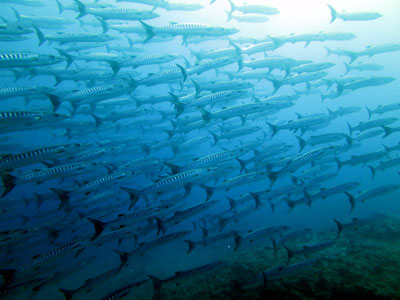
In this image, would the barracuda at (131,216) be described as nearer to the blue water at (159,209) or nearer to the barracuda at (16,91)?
the blue water at (159,209)

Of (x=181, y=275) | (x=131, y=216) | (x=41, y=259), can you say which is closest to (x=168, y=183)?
(x=131, y=216)

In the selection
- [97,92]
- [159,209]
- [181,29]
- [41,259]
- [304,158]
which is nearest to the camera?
[41,259]

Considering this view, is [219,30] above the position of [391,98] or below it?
above

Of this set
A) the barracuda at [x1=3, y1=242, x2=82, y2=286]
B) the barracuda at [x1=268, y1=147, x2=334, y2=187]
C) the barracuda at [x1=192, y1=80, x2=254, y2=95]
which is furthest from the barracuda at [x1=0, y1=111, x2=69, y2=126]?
the barracuda at [x1=268, y1=147, x2=334, y2=187]

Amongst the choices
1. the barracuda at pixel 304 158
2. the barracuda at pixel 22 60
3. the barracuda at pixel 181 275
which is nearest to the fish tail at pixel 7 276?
the barracuda at pixel 181 275

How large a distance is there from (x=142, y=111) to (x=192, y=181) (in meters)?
4.93

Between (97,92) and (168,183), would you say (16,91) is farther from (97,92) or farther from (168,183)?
(168,183)

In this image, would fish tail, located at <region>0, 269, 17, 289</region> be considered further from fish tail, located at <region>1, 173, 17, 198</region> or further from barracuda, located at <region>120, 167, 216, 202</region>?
barracuda, located at <region>120, 167, 216, 202</region>

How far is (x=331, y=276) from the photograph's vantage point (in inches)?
217

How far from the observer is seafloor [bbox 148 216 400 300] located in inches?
188

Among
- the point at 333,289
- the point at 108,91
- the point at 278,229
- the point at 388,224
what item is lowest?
the point at 388,224

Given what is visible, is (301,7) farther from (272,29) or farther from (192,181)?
(192,181)

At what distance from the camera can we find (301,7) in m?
Answer: 32.4

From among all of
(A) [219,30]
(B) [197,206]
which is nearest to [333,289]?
(B) [197,206]
